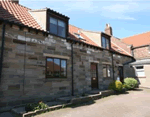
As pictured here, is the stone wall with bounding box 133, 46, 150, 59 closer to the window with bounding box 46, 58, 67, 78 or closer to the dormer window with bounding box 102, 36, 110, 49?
the dormer window with bounding box 102, 36, 110, 49

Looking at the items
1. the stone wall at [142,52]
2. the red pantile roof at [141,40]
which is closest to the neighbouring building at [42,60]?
the stone wall at [142,52]

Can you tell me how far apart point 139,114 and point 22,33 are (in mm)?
7888

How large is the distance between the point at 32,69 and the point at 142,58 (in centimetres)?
1637

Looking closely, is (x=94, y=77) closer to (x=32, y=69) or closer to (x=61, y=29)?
(x=61, y=29)

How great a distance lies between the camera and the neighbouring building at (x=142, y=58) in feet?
51.8

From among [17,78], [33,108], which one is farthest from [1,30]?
[33,108]

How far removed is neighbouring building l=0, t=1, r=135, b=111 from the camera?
7.05 metres

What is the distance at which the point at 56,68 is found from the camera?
9.20 m

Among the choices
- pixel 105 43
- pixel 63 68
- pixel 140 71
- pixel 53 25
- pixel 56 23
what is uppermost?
pixel 56 23

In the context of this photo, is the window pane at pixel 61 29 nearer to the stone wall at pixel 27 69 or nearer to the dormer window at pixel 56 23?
the dormer window at pixel 56 23

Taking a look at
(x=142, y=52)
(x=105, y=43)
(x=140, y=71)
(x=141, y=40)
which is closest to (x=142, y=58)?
(x=142, y=52)

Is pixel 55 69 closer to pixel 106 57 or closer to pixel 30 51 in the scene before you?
pixel 30 51

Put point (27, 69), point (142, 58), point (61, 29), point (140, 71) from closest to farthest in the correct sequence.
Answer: point (27, 69) → point (61, 29) → point (140, 71) → point (142, 58)

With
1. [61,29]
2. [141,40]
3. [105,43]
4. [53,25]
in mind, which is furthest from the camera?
[141,40]
